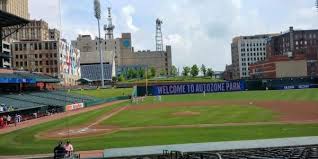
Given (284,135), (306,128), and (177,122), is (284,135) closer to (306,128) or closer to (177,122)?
(306,128)

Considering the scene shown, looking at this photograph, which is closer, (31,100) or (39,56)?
(31,100)

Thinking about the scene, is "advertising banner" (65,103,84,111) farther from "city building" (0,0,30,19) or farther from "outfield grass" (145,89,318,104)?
"city building" (0,0,30,19)

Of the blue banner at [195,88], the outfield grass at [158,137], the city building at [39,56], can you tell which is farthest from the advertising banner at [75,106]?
the city building at [39,56]

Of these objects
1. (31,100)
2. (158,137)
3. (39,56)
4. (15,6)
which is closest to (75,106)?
(31,100)

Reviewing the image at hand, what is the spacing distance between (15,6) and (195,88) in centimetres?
9434

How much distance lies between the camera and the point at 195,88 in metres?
119

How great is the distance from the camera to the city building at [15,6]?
168 meters

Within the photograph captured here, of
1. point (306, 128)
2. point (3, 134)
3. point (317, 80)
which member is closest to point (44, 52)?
point (317, 80)

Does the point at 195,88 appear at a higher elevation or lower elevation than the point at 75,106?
higher

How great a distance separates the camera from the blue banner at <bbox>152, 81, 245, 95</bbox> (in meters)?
117

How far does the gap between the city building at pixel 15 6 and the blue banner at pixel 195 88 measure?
250 ft

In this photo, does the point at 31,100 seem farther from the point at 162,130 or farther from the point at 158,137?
the point at 158,137

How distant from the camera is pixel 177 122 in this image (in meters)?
46.2

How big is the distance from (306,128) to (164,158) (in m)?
25.8
